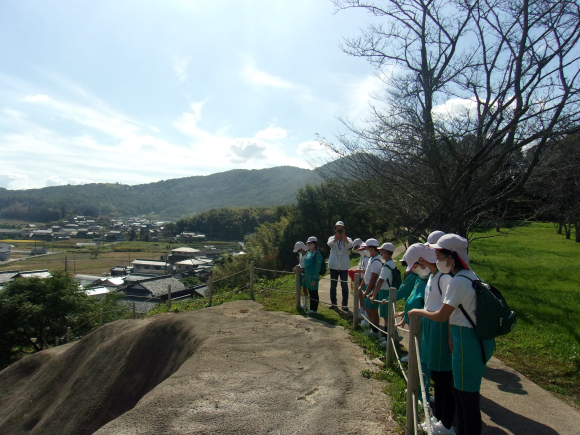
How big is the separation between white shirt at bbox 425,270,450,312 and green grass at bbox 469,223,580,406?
290cm

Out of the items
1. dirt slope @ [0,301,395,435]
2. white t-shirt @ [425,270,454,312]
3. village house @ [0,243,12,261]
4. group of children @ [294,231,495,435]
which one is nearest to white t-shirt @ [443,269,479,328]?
group of children @ [294,231,495,435]

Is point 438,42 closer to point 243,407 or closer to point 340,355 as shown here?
point 340,355

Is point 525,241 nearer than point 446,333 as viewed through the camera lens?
No

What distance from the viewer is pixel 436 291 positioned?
3850mm

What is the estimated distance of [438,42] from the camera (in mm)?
9766

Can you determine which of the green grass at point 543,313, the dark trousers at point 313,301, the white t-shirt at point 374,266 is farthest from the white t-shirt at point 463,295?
the dark trousers at point 313,301

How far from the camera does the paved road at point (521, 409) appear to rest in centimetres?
416

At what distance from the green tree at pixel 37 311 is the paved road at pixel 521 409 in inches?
937

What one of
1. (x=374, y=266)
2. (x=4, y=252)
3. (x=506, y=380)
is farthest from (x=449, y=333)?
(x=4, y=252)

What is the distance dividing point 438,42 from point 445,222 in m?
4.62

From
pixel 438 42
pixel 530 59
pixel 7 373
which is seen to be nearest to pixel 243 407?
pixel 530 59

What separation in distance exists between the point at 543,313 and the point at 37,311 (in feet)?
78.4

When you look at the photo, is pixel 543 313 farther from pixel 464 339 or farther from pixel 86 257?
pixel 86 257

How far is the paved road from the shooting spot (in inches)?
164
